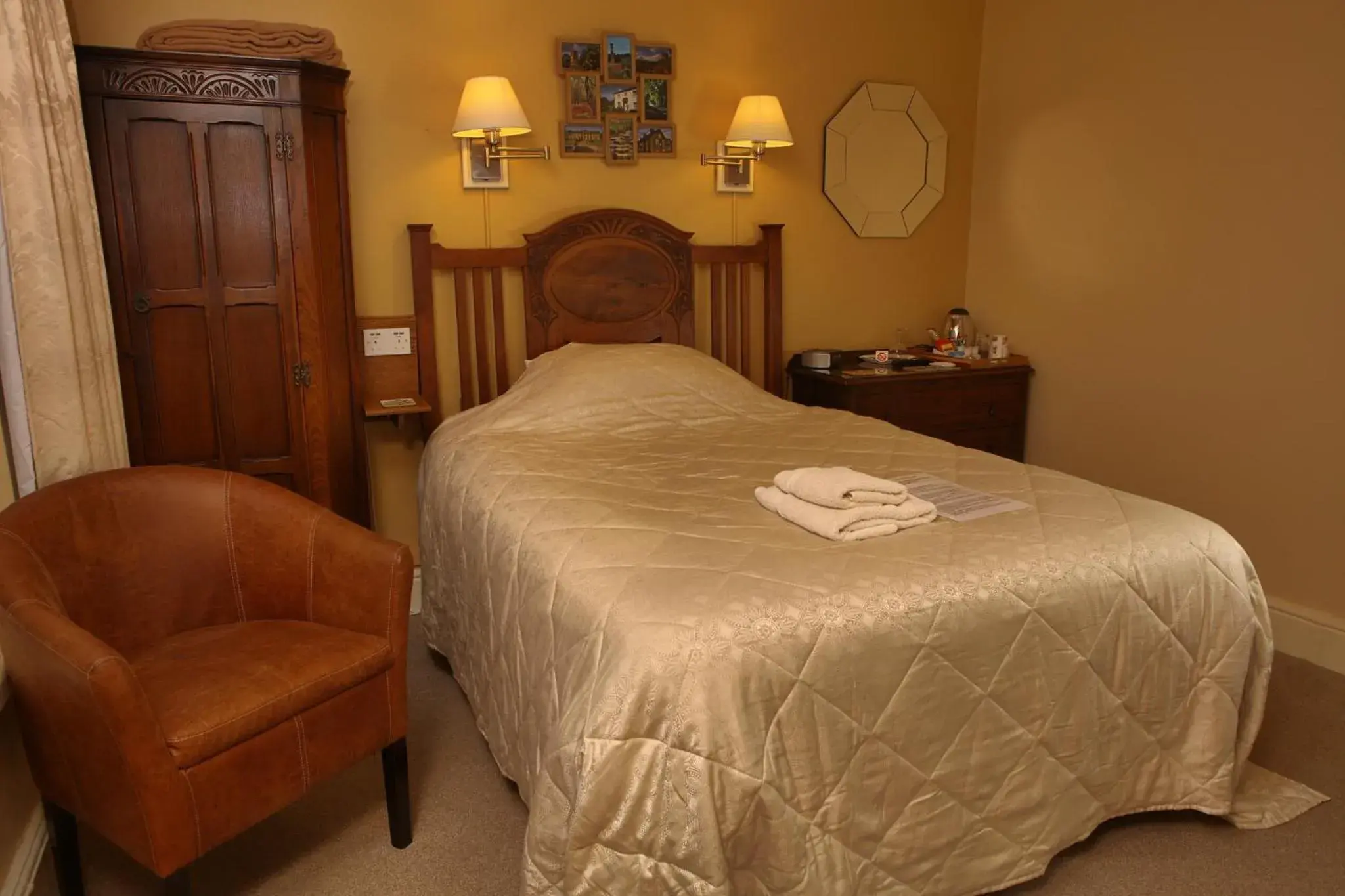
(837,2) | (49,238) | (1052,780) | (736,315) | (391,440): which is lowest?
(1052,780)

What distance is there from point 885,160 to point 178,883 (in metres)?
3.46

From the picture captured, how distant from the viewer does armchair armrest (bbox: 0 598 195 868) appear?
149 centimetres

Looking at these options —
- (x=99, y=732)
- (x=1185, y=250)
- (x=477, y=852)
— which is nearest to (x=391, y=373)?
(x=477, y=852)

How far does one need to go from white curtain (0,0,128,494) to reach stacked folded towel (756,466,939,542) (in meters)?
1.54

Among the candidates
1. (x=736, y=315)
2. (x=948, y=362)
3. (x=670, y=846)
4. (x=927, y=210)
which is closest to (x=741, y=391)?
(x=736, y=315)

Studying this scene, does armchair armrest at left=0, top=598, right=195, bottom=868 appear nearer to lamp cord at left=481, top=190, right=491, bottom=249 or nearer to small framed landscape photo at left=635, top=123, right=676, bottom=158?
lamp cord at left=481, top=190, right=491, bottom=249

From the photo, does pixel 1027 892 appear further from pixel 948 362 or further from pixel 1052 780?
pixel 948 362

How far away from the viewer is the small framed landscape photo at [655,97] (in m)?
3.41

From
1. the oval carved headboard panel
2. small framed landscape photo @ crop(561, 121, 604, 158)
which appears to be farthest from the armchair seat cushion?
small framed landscape photo @ crop(561, 121, 604, 158)

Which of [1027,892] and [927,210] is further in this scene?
[927,210]

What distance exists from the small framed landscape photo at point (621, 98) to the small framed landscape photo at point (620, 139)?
2cm

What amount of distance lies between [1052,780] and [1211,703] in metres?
0.44

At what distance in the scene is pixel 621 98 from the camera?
3.38 meters

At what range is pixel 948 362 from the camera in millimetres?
3746
